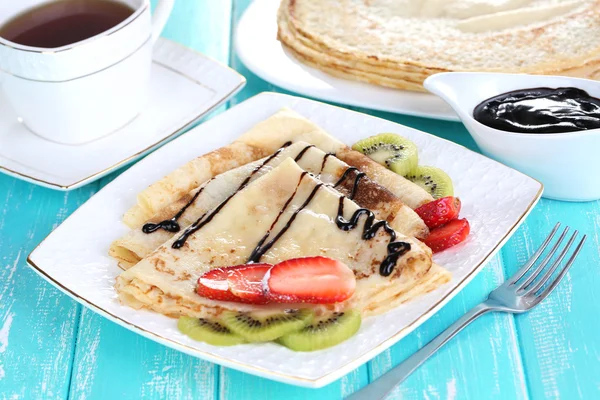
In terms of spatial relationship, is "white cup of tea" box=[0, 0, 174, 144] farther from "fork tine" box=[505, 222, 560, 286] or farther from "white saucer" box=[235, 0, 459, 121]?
"fork tine" box=[505, 222, 560, 286]

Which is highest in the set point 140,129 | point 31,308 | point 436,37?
point 436,37

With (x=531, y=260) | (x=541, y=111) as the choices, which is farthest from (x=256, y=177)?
(x=541, y=111)

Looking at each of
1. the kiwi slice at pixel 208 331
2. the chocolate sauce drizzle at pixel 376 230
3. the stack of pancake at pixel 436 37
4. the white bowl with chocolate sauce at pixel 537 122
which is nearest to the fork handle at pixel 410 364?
the chocolate sauce drizzle at pixel 376 230

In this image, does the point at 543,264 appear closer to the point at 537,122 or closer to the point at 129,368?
the point at 537,122

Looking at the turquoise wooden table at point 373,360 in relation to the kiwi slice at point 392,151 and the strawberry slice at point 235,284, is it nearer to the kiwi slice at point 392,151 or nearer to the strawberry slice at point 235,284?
the strawberry slice at point 235,284

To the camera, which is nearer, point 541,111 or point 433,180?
point 433,180

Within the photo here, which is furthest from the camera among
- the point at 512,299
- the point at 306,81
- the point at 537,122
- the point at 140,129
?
the point at 306,81
